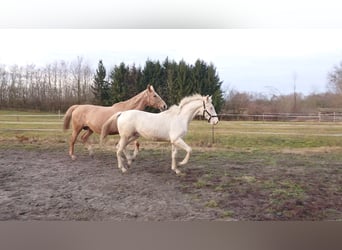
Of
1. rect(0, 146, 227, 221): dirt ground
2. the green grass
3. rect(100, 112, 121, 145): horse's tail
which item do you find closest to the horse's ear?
rect(100, 112, 121, 145): horse's tail

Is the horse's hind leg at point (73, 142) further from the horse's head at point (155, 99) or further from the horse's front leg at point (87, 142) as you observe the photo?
the horse's head at point (155, 99)

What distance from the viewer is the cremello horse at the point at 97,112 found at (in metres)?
2.81

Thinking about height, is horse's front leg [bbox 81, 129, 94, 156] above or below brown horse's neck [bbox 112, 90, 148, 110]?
below

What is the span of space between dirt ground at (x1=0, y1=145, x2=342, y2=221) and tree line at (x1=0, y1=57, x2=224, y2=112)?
45 centimetres

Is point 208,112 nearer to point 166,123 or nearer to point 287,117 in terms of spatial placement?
point 166,123

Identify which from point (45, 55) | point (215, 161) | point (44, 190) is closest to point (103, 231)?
point (44, 190)

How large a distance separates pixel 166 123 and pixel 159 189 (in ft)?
1.80

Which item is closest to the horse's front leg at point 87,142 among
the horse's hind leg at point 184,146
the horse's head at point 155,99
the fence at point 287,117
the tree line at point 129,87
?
the tree line at point 129,87

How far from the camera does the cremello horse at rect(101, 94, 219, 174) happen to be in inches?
109

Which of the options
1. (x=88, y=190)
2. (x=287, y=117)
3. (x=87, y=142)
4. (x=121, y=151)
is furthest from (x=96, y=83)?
(x=287, y=117)

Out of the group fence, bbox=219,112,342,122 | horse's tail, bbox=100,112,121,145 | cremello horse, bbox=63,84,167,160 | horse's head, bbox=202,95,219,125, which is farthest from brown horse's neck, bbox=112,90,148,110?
fence, bbox=219,112,342,122

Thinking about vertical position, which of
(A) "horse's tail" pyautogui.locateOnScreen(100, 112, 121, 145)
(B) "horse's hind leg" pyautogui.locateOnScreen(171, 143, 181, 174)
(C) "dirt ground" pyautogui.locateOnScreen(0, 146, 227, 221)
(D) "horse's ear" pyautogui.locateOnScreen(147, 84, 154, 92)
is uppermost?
(D) "horse's ear" pyautogui.locateOnScreen(147, 84, 154, 92)

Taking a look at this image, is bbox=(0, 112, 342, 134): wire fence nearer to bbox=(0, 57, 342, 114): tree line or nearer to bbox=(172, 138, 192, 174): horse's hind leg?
bbox=(0, 57, 342, 114): tree line

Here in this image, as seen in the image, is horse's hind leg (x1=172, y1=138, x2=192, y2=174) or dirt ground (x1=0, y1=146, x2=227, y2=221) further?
horse's hind leg (x1=172, y1=138, x2=192, y2=174)
